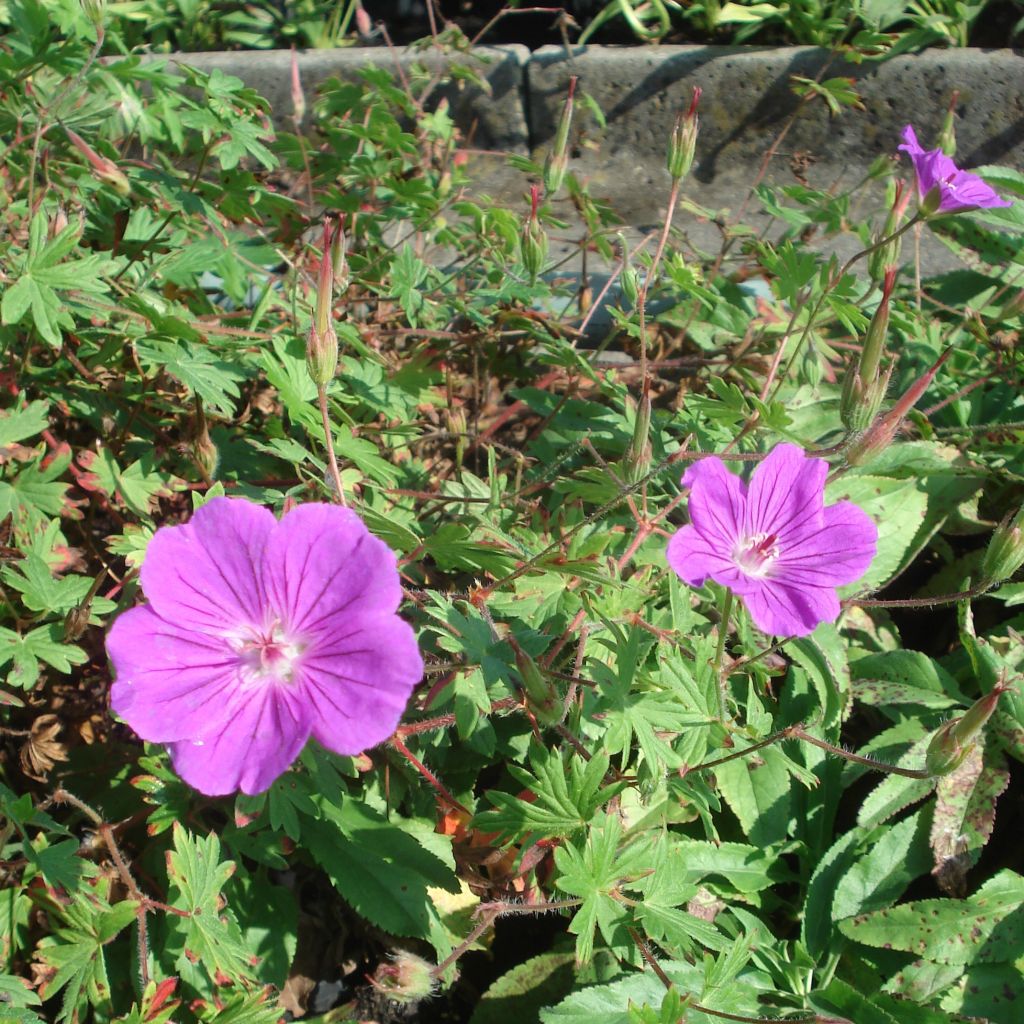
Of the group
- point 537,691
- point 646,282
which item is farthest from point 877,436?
point 537,691

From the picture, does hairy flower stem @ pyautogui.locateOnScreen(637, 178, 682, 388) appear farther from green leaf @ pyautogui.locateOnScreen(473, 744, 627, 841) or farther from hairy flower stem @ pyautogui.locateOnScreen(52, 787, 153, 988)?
hairy flower stem @ pyautogui.locateOnScreen(52, 787, 153, 988)

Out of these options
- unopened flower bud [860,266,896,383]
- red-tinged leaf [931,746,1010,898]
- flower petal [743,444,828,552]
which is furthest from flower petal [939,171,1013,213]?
red-tinged leaf [931,746,1010,898]

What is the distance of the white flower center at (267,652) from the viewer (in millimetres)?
1684

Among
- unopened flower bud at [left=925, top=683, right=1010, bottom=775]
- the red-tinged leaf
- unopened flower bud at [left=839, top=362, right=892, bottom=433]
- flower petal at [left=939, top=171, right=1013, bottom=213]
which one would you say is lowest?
the red-tinged leaf

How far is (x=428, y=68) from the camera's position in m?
4.47

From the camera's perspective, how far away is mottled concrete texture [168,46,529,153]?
4.56 m

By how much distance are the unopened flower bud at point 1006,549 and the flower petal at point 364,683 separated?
3.88 ft

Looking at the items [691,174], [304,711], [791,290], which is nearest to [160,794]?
[304,711]

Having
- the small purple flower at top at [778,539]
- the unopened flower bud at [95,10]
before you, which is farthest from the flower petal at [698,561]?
the unopened flower bud at [95,10]

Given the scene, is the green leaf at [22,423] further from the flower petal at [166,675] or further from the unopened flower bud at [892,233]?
the unopened flower bud at [892,233]

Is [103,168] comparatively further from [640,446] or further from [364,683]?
[364,683]

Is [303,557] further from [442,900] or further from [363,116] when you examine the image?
[363,116]

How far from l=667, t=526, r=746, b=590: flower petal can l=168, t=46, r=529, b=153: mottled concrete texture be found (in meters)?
3.17

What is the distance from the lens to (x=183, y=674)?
165 cm
